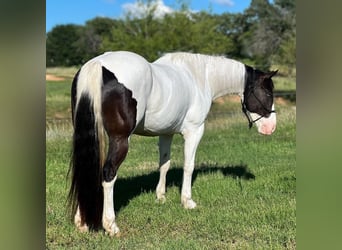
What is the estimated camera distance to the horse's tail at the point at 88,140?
3314mm

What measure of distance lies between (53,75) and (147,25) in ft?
23.9

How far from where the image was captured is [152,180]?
5816 mm

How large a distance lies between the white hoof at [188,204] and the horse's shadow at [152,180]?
643 millimetres

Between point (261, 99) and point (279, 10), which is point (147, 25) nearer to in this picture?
point (279, 10)

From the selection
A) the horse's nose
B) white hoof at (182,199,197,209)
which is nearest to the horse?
white hoof at (182,199,197,209)

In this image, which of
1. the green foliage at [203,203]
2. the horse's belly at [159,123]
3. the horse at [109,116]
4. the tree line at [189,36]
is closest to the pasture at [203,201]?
the green foliage at [203,203]

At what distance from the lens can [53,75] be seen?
27703 mm

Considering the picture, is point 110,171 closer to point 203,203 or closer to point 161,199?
point 161,199

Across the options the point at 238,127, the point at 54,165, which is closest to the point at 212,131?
the point at 238,127

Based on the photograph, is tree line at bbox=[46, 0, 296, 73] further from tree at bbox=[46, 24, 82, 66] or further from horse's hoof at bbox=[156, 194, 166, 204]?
horse's hoof at bbox=[156, 194, 166, 204]

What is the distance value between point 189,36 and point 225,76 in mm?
23641

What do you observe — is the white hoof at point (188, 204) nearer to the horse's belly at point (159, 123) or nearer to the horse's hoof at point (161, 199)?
the horse's hoof at point (161, 199)

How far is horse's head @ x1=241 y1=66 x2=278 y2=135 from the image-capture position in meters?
4.97
